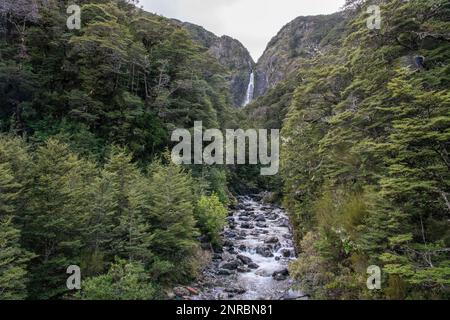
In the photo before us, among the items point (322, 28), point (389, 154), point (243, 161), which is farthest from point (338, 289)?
point (322, 28)

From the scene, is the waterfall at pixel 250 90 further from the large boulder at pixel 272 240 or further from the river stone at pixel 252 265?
the river stone at pixel 252 265

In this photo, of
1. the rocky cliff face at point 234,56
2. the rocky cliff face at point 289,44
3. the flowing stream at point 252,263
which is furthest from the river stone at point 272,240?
the rocky cliff face at point 234,56

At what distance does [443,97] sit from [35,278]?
12785mm

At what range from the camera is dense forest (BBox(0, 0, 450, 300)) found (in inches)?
360

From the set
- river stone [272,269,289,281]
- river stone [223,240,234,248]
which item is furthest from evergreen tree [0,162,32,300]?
river stone [223,240,234,248]

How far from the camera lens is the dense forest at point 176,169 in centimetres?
Result: 916

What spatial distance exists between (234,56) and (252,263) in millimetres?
144333

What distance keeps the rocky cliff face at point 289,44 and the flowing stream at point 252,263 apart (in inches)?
4128

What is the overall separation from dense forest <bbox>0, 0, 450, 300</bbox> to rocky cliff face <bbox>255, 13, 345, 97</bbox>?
345 ft

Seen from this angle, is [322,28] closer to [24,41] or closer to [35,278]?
[24,41]

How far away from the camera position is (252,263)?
19.3m

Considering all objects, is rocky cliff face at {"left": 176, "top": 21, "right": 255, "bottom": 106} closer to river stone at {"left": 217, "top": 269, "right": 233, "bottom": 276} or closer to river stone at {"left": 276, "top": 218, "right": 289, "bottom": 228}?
river stone at {"left": 276, "top": 218, "right": 289, "bottom": 228}
